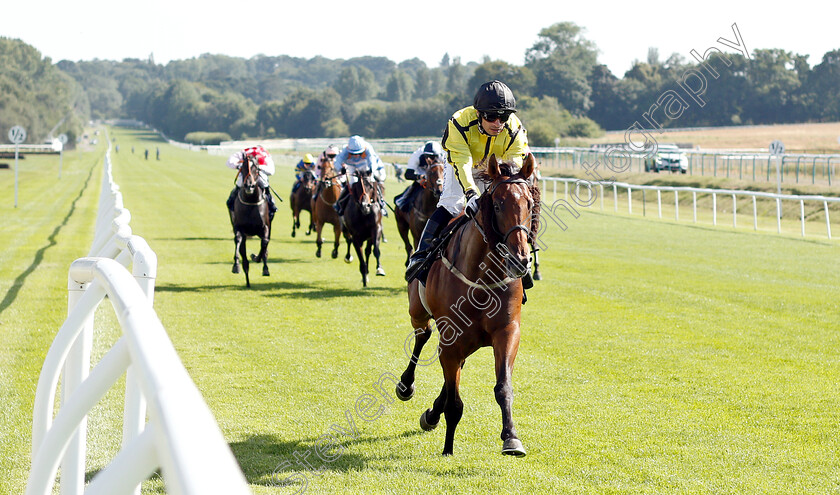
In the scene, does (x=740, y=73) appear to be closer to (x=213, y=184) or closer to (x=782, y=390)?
(x=213, y=184)

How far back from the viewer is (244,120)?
130 meters

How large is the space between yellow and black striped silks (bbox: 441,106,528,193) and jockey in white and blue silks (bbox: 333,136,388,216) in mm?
6792

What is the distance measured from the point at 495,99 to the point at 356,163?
24.2 ft

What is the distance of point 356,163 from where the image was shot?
1248 centimetres

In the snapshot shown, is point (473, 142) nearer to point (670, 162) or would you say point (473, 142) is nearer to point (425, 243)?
point (425, 243)

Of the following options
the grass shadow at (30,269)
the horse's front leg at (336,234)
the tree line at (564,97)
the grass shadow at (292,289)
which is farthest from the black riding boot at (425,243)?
the tree line at (564,97)

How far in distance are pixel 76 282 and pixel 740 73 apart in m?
59.2

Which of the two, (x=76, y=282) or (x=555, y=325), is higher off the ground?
(x=76, y=282)

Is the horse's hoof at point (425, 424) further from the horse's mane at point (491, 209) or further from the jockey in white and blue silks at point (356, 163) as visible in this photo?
the jockey in white and blue silks at point (356, 163)

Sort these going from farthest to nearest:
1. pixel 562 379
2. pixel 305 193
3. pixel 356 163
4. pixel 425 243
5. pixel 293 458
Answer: pixel 305 193 < pixel 356 163 < pixel 562 379 < pixel 425 243 < pixel 293 458

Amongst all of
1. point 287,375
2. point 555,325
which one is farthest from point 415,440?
point 555,325

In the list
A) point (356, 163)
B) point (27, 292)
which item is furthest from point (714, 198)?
point (27, 292)

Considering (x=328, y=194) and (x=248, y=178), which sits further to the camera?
(x=328, y=194)

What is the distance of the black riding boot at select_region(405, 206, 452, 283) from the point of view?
5.68 metres
